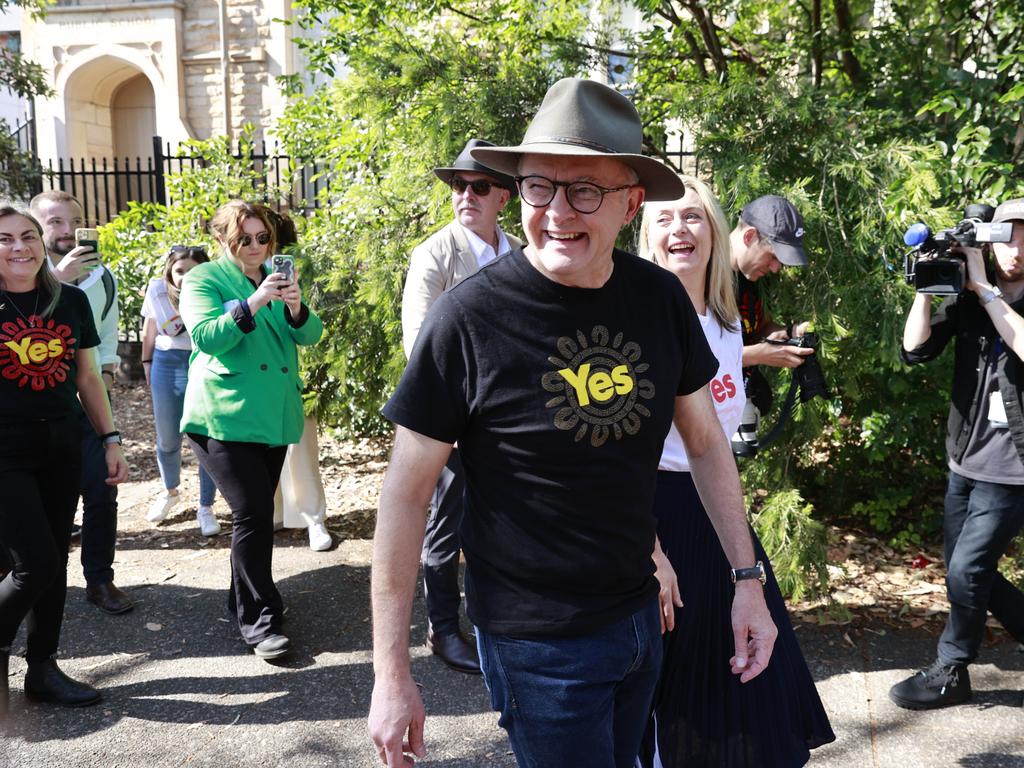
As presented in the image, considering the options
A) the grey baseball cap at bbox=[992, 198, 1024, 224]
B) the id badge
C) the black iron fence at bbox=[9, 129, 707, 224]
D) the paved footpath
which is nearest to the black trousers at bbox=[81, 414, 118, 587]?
the paved footpath

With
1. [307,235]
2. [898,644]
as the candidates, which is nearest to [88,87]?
[307,235]

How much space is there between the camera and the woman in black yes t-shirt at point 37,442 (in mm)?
3551

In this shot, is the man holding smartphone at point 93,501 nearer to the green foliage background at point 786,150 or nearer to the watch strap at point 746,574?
the green foliage background at point 786,150

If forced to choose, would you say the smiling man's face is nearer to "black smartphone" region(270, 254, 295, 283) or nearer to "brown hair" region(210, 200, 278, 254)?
"black smartphone" region(270, 254, 295, 283)

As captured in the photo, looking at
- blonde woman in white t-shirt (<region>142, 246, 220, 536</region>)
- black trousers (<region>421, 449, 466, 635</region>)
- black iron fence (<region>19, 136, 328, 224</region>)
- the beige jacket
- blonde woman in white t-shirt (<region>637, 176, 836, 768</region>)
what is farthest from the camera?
black iron fence (<region>19, 136, 328, 224</region>)

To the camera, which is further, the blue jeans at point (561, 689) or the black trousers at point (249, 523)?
the black trousers at point (249, 523)

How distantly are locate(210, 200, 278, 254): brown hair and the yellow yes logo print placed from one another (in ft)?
9.44

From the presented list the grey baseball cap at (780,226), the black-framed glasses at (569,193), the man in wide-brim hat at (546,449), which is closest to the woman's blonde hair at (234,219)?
the grey baseball cap at (780,226)

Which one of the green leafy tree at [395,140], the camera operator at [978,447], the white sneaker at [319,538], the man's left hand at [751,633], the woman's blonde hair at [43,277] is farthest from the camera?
the white sneaker at [319,538]

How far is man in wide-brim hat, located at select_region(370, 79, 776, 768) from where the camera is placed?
74.5 inches

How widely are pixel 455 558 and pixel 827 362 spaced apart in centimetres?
211

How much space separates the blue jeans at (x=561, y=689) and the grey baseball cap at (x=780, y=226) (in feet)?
6.25

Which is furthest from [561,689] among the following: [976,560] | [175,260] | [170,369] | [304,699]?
[175,260]

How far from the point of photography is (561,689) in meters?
1.93
